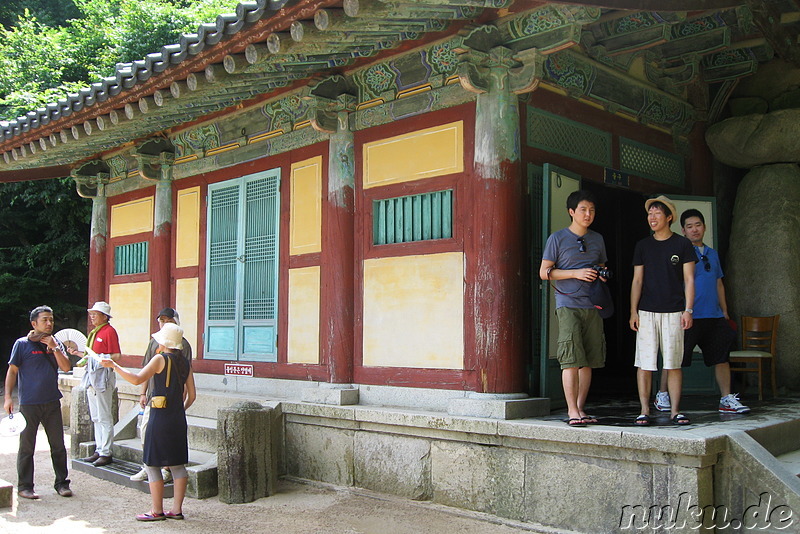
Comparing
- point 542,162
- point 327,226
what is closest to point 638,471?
point 542,162

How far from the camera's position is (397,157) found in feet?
22.3

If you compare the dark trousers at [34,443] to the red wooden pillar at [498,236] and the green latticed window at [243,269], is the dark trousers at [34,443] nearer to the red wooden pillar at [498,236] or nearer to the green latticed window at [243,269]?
the green latticed window at [243,269]

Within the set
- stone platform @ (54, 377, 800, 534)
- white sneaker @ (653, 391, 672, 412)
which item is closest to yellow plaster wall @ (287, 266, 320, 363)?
stone platform @ (54, 377, 800, 534)

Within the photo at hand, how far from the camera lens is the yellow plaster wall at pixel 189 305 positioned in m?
9.07

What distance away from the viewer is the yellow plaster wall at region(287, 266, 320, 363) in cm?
755

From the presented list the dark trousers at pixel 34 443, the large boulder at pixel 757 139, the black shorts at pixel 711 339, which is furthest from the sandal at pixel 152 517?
the large boulder at pixel 757 139

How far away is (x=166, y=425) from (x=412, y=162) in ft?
10.1

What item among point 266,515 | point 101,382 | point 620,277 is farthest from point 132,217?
point 620,277

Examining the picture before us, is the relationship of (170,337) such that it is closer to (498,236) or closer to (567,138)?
(498,236)

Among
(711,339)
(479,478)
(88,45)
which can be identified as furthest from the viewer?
(88,45)

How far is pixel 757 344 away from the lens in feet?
24.2

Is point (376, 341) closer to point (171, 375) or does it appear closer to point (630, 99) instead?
point (171, 375)

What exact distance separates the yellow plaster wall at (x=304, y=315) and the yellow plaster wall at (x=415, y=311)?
0.78m

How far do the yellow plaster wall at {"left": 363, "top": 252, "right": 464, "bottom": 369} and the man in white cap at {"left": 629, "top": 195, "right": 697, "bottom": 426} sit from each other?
4.88ft
